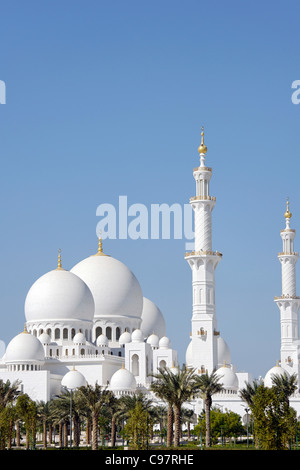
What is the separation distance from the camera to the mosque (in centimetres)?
6700

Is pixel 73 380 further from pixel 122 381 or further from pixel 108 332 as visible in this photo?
pixel 108 332

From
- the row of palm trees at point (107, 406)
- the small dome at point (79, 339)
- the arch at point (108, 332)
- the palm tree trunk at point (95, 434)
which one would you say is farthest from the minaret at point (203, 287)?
the palm tree trunk at point (95, 434)

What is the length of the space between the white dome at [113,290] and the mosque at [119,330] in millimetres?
83

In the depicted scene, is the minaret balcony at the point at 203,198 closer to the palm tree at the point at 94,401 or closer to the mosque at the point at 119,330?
the mosque at the point at 119,330

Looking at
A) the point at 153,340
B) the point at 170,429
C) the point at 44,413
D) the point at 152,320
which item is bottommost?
the point at 170,429

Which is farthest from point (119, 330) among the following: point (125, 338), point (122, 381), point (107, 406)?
point (107, 406)

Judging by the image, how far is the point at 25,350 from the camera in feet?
224

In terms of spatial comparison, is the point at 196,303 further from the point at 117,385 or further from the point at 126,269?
the point at 126,269

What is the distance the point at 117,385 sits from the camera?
215 feet

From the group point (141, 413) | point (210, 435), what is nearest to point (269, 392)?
point (141, 413)

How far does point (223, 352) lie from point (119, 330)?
29.8ft

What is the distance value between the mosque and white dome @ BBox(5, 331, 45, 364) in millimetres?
73
